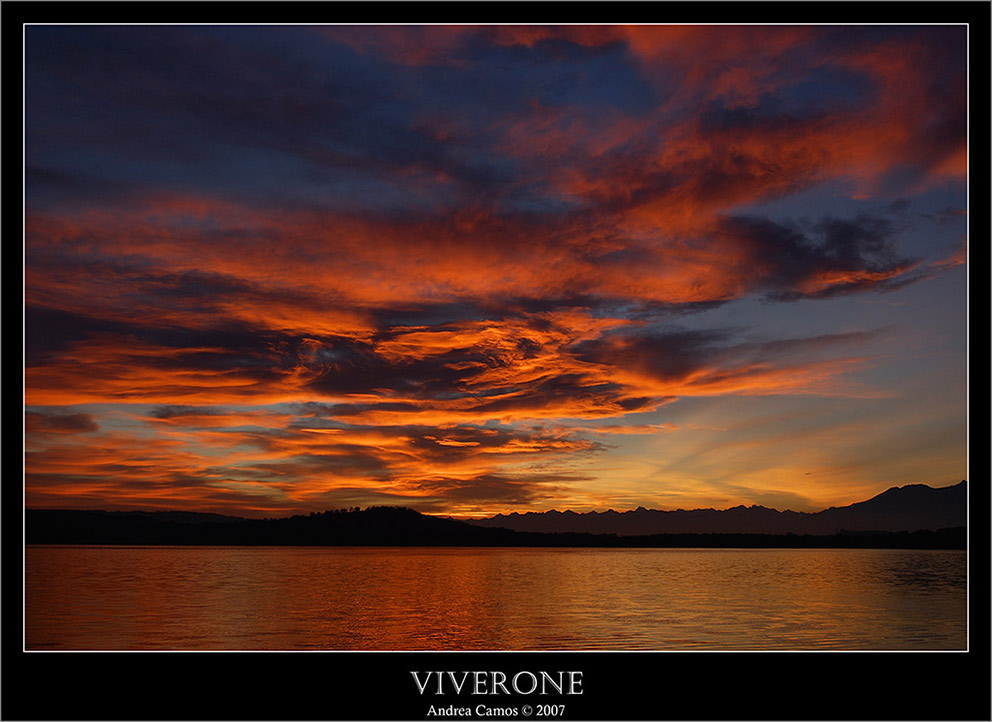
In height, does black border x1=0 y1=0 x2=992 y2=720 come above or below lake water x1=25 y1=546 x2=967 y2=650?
above

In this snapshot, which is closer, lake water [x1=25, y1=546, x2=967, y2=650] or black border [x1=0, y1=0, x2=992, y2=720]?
black border [x1=0, y1=0, x2=992, y2=720]

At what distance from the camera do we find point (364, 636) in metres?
23.9

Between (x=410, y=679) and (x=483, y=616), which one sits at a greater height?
(x=410, y=679)

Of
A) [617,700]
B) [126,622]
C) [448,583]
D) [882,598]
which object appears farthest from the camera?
[448,583]

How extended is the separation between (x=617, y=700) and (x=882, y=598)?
111ft

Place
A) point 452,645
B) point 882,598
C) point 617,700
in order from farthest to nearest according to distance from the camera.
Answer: point 882,598
point 452,645
point 617,700

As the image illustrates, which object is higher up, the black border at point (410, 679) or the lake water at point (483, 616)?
the black border at point (410, 679)

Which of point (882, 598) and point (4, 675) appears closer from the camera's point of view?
point (4, 675)

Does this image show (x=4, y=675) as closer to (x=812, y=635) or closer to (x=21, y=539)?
(x=21, y=539)

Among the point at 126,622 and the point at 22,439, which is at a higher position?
the point at 22,439

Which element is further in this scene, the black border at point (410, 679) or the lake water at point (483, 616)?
the lake water at point (483, 616)

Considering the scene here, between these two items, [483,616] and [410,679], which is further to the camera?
[483,616]

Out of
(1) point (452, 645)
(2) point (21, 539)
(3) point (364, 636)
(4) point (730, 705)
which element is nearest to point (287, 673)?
(2) point (21, 539)

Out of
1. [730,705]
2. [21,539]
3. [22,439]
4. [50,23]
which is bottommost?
[730,705]
